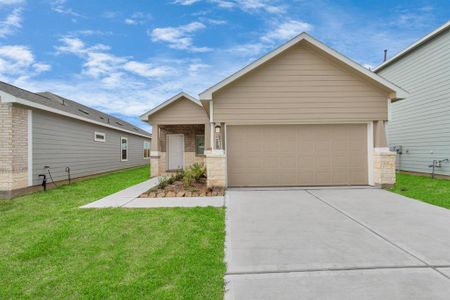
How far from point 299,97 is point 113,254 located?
24.8 ft

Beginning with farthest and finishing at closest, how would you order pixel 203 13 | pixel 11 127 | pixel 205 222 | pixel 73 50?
1. pixel 73 50
2. pixel 203 13
3. pixel 11 127
4. pixel 205 222

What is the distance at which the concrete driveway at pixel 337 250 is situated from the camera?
2699 mm

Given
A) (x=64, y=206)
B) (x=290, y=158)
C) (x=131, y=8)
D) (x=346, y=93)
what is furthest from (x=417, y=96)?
(x=64, y=206)

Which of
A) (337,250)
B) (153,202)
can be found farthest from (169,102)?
(337,250)

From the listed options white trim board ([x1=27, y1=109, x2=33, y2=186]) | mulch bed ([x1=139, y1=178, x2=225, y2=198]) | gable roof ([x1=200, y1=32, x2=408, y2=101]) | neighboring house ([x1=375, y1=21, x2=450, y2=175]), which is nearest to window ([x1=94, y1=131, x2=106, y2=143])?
white trim board ([x1=27, y1=109, x2=33, y2=186])

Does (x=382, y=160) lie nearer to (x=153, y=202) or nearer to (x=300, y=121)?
(x=300, y=121)

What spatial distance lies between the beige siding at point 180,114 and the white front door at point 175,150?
9.03 feet

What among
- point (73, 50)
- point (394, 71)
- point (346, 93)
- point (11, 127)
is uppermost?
point (73, 50)

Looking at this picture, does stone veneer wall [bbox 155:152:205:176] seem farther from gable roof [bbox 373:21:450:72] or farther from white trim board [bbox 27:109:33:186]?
gable roof [bbox 373:21:450:72]

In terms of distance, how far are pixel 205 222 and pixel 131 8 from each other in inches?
466

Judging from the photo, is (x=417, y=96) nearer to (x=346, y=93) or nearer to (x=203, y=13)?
(x=346, y=93)

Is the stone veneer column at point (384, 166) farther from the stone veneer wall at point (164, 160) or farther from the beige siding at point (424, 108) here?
the stone veneer wall at point (164, 160)

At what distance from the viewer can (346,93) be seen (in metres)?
8.95

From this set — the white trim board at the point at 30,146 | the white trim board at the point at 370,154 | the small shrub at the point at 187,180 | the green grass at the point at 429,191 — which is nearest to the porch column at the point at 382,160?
the white trim board at the point at 370,154
